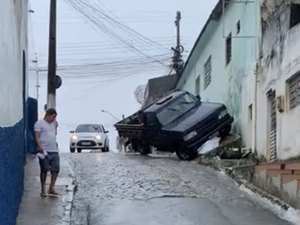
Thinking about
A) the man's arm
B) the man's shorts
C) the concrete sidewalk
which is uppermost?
the man's arm

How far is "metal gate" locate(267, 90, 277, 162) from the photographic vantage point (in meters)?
16.5

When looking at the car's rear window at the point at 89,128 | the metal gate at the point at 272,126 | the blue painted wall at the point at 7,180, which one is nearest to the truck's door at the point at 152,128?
the metal gate at the point at 272,126

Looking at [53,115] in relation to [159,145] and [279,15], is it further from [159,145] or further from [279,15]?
[159,145]

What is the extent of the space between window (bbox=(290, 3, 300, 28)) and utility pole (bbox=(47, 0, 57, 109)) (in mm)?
9091

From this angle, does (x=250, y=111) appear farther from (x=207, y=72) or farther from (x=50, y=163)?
(x=207, y=72)

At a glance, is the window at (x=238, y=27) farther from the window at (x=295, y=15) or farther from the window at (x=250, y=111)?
the window at (x=295, y=15)

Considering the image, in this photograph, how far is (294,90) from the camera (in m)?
14.9

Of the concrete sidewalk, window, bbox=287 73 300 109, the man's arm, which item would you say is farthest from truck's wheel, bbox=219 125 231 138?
the man's arm

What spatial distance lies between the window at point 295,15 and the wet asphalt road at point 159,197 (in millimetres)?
3748

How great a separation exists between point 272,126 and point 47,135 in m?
6.90

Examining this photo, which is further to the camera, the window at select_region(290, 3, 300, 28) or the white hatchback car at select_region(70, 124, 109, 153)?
the white hatchback car at select_region(70, 124, 109, 153)

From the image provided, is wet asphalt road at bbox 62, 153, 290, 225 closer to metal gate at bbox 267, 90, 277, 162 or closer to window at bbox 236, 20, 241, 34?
metal gate at bbox 267, 90, 277, 162

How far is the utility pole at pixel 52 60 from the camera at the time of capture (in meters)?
22.0

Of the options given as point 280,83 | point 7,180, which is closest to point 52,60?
point 280,83
